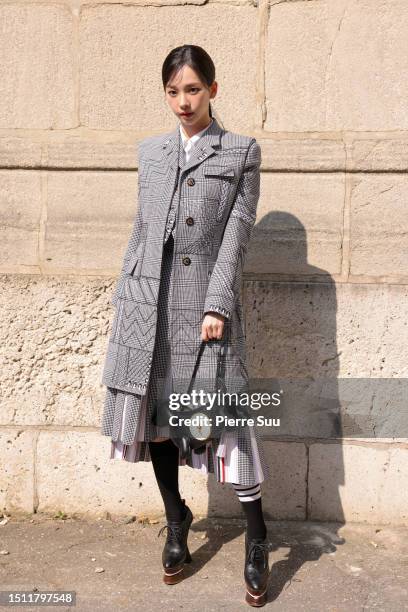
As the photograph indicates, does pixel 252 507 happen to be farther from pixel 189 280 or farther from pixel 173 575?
pixel 189 280

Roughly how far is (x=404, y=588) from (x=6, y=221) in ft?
8.09

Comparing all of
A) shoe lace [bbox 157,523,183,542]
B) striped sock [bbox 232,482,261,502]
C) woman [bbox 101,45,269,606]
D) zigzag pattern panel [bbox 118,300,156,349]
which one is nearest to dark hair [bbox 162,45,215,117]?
woman [bbox 101,45,269,606]

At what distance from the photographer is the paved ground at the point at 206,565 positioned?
10.3 ft

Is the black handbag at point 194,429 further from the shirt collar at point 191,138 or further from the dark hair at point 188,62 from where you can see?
the dark hair at point 188,62

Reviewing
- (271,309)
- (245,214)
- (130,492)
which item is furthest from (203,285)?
(130,492)

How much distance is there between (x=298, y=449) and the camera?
12.4 ft

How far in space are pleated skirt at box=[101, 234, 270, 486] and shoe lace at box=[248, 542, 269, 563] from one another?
0.27 meters

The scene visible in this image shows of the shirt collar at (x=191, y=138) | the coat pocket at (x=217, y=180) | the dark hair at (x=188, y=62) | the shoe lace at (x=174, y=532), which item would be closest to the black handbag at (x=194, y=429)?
the shoe lace at (x=174, y=532)

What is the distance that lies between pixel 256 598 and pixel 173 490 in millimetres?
551

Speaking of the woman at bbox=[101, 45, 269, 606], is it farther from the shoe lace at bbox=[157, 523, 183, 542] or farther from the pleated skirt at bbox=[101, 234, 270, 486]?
the shoe lace at bbox=[157, 523, 183, 542]

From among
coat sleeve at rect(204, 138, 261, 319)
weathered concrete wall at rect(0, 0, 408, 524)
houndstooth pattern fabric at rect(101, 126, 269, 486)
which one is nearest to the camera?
coat sleeve at rect(204, 138, 261, 319)

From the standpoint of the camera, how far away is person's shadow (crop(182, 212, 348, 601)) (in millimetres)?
3729

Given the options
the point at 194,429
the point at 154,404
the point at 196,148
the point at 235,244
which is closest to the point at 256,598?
the point at 194,429

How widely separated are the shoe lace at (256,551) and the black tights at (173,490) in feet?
0.10
